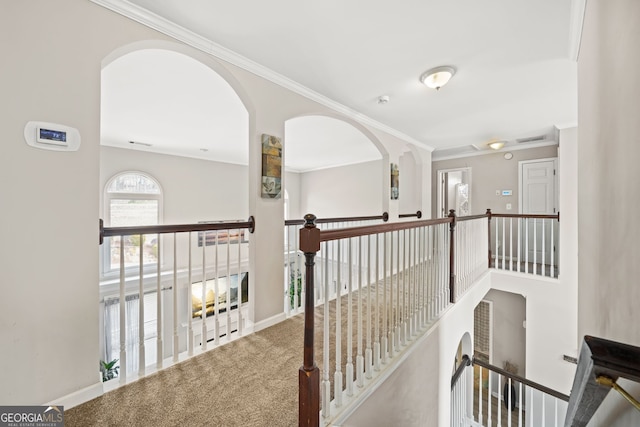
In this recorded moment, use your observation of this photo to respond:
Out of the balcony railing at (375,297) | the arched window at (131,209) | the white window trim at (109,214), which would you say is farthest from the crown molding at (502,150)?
the white window trim at (109,214)

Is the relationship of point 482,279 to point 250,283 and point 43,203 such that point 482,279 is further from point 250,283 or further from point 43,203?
point 43,203

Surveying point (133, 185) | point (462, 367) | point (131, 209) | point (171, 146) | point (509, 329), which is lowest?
point (509, 329)

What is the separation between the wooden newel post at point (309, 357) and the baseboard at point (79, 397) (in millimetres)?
1277

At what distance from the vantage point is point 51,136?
1392 millimetres

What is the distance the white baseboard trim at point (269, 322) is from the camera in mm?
2320

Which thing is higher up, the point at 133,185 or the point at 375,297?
the point at 133,185

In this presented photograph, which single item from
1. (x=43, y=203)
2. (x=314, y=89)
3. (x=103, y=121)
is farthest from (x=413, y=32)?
(x=103, y=121)

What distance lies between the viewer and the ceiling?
5.64 ft

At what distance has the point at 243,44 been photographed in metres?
2.09

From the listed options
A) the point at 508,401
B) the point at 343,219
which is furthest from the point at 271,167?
the point at 508,401

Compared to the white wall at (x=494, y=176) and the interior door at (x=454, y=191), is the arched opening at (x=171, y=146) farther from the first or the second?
the white wall at (x=494, y=176)

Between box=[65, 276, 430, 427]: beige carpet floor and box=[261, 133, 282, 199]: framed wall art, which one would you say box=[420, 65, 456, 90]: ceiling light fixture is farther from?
box=[65, 276, 430, 427]: beige carpet floor

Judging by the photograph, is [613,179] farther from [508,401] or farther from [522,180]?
[522,180]

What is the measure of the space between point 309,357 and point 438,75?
2.63 meters
